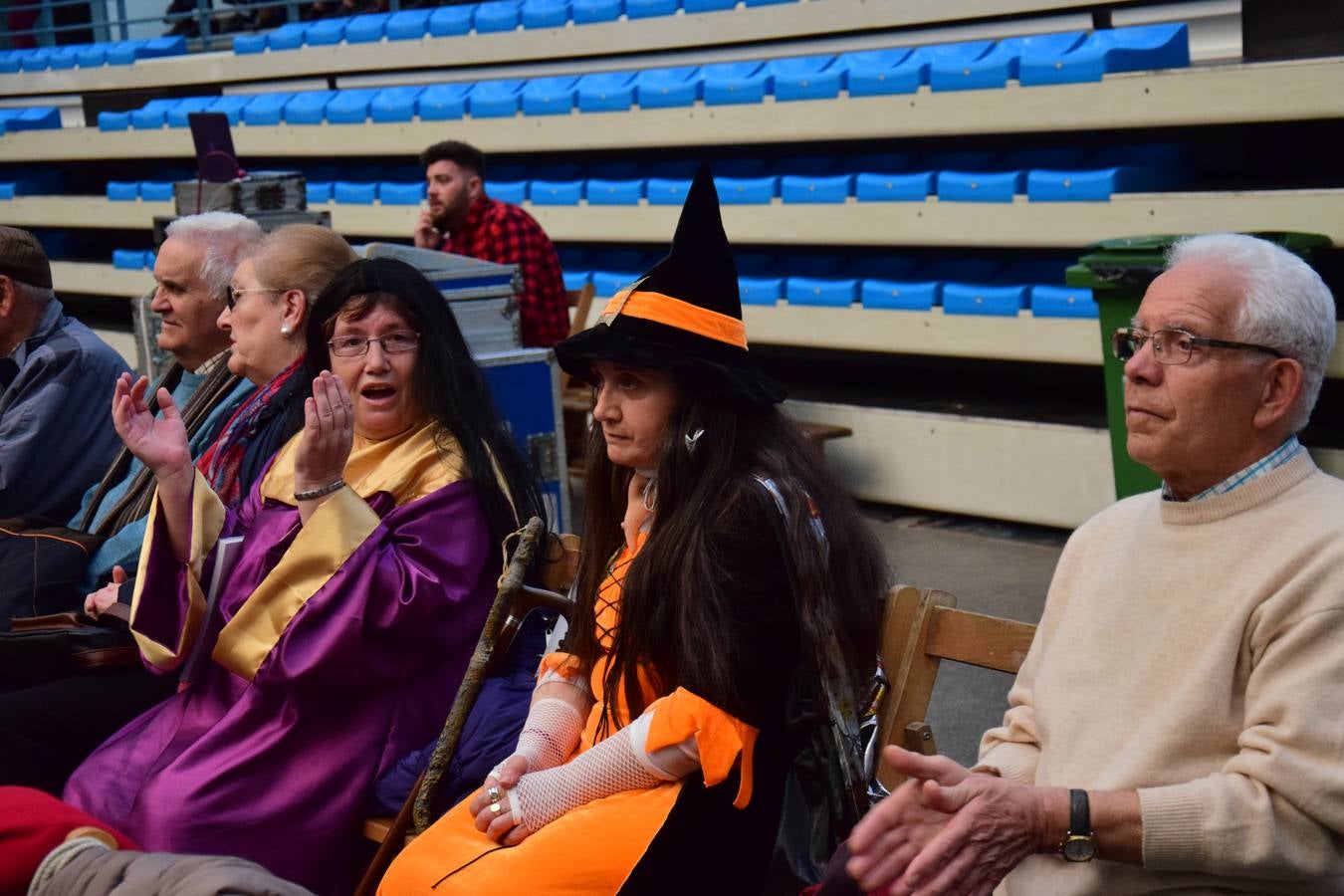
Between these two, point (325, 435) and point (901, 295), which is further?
Result: point (901, 295)

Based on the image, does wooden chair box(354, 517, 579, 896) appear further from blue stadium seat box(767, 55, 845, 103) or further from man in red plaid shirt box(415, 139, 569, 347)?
blue stadium seat box(767, 55, 845, 103)

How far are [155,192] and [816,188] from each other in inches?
264

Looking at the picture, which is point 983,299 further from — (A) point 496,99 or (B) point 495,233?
(A) point 496,99

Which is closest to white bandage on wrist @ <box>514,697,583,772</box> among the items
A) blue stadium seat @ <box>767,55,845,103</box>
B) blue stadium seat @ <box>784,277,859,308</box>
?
blue stadium seat @ <box>784,277,859,308</box>

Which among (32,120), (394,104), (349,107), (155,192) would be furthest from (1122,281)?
(32,120)

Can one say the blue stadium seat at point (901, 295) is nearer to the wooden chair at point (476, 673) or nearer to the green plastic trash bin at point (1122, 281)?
the green plastic trash bin at point (1122, 281)

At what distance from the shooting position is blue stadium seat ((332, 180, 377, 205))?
35.0 feet

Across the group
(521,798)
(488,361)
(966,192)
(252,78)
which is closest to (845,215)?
(966,192)

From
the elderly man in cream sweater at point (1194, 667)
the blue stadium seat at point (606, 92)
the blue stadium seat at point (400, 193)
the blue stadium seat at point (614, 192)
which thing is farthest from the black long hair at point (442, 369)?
the blue stadium seat at point (400, 193)

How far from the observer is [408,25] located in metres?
11.0

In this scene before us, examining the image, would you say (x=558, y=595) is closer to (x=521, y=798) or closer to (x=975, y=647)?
(x=521, y=798)

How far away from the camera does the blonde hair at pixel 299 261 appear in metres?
3.75

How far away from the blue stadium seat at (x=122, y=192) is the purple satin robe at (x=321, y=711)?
10.2 meters

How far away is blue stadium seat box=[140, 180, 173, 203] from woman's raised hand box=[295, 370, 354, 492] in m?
9.78
